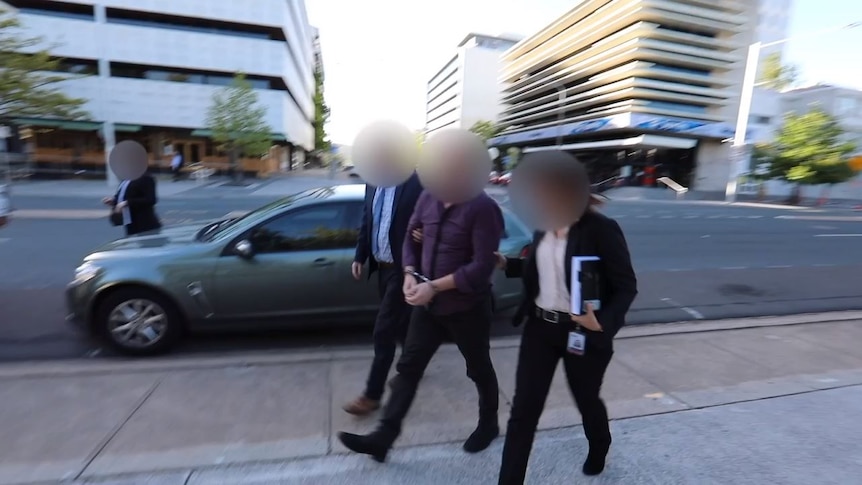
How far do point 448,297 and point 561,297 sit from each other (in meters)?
0.62

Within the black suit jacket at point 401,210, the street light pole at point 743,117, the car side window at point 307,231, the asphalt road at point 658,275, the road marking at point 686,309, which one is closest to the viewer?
the black suit jacket at point 401,210

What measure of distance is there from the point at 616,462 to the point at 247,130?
99.8 feet

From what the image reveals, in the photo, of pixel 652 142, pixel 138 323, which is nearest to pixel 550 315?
pixel 138 323

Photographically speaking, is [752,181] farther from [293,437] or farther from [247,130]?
[293,437]

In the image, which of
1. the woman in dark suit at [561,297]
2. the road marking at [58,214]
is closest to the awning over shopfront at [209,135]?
the road marking at [58,214]

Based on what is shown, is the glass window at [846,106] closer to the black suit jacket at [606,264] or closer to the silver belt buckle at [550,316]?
the black suit jacket at [606,264]

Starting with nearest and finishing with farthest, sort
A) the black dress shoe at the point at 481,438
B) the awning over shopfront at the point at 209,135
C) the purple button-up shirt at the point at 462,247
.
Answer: the purple button-up shirt at the point at 462,247, the black dress shoe at the point at 481,438, the awning over shopfront at the point at 209,135

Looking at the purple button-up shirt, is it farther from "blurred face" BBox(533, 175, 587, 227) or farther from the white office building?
the white office building

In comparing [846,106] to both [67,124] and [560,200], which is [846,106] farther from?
[67,124]

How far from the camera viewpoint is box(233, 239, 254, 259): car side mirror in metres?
3.99

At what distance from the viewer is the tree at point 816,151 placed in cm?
2852

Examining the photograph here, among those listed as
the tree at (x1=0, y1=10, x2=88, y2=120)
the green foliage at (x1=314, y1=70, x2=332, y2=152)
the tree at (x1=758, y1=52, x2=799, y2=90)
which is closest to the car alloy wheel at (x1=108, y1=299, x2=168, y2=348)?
the tree at (x1=0, y1=10, x2=88, y2=120)

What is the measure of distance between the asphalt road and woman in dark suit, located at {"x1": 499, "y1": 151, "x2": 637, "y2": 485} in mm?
2501

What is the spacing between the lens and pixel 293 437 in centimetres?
Result: 285
